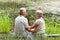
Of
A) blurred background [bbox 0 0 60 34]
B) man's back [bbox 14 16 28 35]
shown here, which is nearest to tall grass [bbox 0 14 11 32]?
blurred background [bbox 0 0 60 34]

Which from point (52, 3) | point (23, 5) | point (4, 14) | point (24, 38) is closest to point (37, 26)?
point (24, 38)

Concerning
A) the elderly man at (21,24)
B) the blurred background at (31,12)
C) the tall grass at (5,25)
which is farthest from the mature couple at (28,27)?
the tall grass at (5,25)

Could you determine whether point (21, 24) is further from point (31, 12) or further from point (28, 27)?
point (31, 12)

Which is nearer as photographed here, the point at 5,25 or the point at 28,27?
the point at 28,27

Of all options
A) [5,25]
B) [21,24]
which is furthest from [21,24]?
[5,25]

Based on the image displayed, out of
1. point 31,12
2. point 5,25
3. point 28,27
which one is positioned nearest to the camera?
point 28,27

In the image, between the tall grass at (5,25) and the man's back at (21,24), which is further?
the tall grass at (5,25)

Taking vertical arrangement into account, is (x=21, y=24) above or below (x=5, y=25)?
above

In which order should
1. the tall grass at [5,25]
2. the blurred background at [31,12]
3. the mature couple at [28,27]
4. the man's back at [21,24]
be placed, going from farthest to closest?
the blurred background at [31,12]
the tall grass at [5,25]
the man's back at [21,24]
the mature couple at [28,27]

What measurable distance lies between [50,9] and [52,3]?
101 cm

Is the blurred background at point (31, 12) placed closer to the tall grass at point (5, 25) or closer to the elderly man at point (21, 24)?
the tall grass at point (5, 25)

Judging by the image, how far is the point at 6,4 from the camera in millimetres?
15594

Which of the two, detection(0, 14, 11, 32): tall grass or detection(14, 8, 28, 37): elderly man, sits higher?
detection(14, 8, 28, 37): elderly man

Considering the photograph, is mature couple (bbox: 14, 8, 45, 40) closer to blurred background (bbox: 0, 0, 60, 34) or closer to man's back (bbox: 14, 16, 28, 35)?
man's back (bbox: 14, 16, 28, 35)
